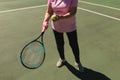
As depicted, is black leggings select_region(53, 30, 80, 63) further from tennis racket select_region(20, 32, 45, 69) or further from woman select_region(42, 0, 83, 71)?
tennis racket select_region(20, 32, 45, 69)

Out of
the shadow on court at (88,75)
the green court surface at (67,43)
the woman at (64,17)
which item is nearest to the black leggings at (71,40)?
the woman at (64,17)

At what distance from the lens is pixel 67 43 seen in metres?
6.63

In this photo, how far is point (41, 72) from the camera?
517 centimetres

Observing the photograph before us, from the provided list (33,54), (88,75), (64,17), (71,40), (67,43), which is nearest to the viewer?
(64,17)

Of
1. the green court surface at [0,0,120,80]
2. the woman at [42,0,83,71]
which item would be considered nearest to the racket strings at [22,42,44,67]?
the woman at [42,0,83,71]

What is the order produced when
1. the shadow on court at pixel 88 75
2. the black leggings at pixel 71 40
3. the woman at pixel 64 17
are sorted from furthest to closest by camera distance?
1. the shadow on court at pixel 88 75
2. the black leggings at pixel 71 40
3. the woman at pixel 64 17

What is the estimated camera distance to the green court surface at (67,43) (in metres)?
5.09

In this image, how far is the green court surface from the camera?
201 inches

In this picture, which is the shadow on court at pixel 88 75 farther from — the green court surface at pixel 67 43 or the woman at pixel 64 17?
the woman at pixel 64 17

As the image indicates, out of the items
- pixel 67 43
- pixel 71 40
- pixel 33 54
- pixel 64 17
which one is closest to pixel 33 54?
pixel 33 54

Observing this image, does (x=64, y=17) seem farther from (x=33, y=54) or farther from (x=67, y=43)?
(x=67, y=43)

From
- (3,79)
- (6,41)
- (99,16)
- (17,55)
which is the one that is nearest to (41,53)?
(3,79)

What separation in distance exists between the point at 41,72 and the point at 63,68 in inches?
20.8

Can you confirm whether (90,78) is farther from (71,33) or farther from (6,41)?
(6,41)
